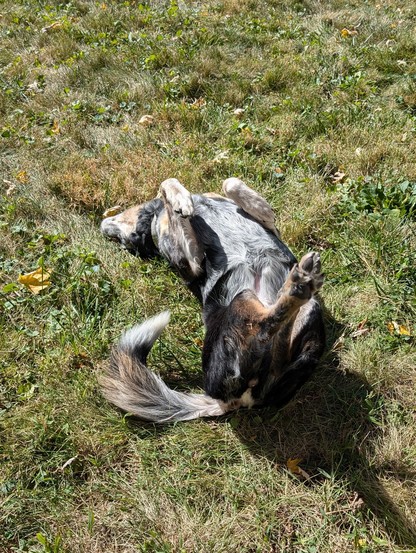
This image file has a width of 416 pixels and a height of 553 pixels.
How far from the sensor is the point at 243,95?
4.83m

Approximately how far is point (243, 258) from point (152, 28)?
15.4 ft

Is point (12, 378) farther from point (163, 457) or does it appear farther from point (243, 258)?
point (243, 258)

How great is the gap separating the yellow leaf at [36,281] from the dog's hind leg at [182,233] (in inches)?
36.9

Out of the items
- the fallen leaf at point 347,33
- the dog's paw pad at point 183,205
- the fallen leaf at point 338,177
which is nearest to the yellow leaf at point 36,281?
the dog's paw pad at point 183,205

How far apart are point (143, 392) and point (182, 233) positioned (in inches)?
42.9

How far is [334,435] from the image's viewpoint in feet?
8.24

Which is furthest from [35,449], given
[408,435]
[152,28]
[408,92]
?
[152,28]

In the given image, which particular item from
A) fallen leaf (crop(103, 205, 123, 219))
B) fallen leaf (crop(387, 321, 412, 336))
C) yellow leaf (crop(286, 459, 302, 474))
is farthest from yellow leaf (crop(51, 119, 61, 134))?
yellow leaf (crop(286, 459, 302, 474))

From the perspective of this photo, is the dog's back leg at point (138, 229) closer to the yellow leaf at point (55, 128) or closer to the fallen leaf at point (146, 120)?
the fallen leaf at point (146, 120)

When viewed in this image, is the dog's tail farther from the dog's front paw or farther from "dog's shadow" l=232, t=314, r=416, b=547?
the dog's front paw

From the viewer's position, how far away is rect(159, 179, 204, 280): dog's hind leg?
116 inches

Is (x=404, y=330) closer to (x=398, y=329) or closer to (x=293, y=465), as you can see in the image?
(x=398, y=329)

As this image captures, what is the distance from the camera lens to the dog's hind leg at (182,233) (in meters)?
2.95

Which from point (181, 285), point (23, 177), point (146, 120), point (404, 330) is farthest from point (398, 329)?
point (23, 177)
